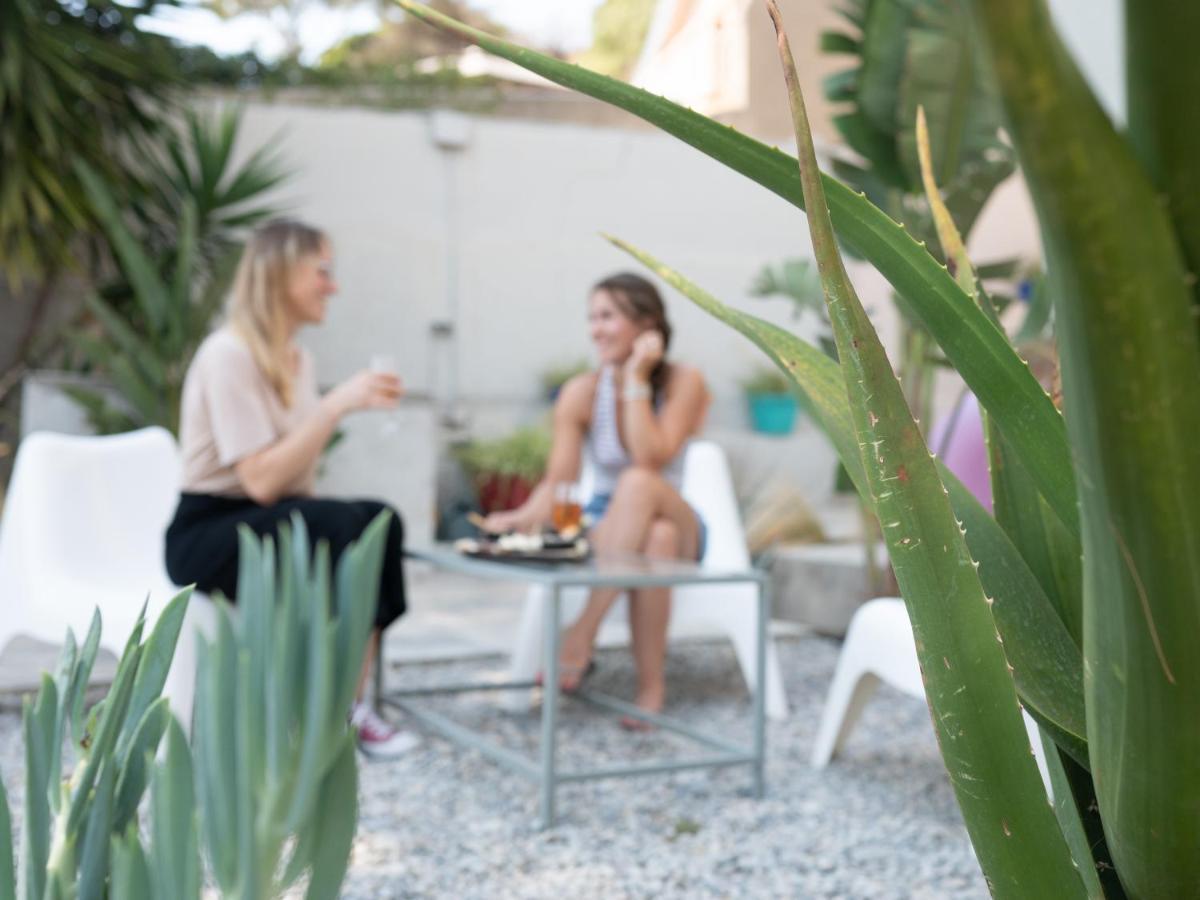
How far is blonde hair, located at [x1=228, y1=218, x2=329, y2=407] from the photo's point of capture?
3.00 metres

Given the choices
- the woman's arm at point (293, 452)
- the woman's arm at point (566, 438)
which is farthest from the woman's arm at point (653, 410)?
the woman's arm at point (293, 452)

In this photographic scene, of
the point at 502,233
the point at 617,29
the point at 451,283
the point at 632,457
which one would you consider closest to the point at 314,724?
the point at 632,457

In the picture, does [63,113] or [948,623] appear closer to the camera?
[948,623]

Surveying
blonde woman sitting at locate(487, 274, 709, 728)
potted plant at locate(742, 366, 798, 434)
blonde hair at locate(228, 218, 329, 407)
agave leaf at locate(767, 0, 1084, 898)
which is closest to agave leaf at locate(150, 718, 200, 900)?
agave leaf at locate(767, 0, 1084, 898)

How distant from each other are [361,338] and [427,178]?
1017mm

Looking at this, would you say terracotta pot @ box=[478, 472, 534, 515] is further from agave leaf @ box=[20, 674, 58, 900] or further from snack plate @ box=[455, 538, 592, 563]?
agave leaf @ box=[20, 674, 58, 900]

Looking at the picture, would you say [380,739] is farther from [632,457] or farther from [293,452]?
[632,457]

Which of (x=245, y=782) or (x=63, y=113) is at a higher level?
(x=63, y=113)

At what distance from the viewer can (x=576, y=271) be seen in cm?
775

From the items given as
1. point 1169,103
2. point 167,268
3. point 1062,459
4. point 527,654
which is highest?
point 167,268

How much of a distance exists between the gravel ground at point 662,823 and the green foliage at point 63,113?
10.4ft

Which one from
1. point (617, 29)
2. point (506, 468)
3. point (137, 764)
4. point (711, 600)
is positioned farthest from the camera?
point (617, 29)

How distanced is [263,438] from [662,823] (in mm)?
1228

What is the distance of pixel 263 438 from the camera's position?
9.57 feet
